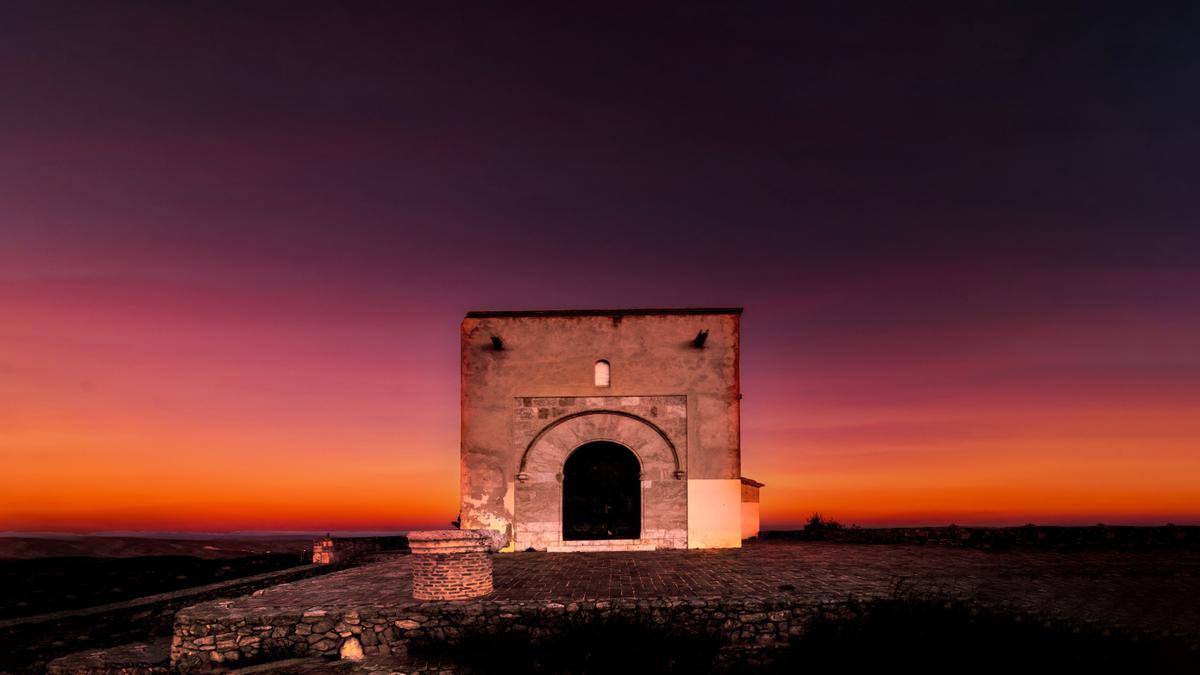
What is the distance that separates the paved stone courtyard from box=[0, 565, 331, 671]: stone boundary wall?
104 inches

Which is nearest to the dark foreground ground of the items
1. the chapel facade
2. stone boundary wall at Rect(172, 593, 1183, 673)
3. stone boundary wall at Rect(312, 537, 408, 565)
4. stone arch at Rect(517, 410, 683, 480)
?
stone boundary wall at Rect(172, 593, 1183, 673)

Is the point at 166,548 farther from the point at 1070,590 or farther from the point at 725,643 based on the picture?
the point at 1070,590

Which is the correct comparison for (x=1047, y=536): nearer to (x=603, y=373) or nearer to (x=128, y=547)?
(x=603, y=373)

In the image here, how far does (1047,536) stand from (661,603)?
41.1ft

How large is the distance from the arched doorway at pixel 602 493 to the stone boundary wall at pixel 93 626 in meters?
6.47

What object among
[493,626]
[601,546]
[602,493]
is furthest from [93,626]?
[602,493]

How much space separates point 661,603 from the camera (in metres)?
9.53

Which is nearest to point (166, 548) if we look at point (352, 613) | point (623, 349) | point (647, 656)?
point (623, 349)

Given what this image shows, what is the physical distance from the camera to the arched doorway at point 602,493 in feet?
55.6

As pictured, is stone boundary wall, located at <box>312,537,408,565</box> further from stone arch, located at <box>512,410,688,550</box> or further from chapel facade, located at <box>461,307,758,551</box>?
stone arch, located at <box>512,410,688,550</box>

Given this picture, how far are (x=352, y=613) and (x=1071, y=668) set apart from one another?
27.6ft

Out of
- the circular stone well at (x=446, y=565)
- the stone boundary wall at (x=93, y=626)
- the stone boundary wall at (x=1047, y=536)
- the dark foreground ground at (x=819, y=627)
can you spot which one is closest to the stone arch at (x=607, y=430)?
the dark foreground ground at (x=819, y=627)

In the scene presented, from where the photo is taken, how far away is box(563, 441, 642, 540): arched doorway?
1694 cm

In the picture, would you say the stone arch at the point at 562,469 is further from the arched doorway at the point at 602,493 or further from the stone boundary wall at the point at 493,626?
the stone boundary wall at the point at 493,626
